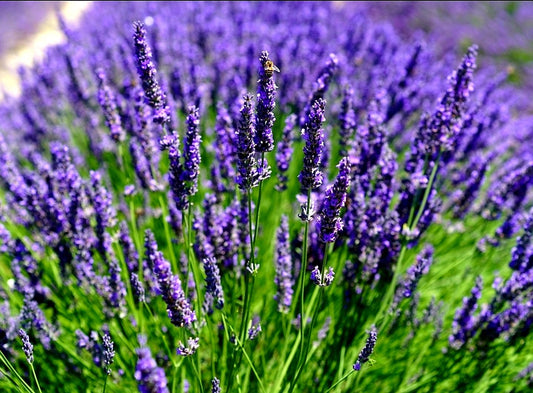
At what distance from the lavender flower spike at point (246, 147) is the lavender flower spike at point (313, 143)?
21 centimetres

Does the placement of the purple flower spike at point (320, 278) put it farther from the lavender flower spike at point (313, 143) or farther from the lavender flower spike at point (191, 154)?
the lavender flower spike at point (191, 154)

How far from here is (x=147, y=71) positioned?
187 cm

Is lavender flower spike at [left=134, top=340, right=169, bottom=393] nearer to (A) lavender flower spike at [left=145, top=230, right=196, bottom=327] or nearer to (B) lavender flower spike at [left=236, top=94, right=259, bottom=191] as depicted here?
(A) lavender flower spike at [left=145, top=230, right=196, bottom=327]

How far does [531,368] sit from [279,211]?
2220 millimetres

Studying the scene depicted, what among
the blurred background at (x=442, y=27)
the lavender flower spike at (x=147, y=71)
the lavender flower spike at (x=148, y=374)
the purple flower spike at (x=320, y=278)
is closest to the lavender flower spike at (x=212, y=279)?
the purple flower spike at (x=320, y=278)

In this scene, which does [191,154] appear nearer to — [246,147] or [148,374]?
[246,147]

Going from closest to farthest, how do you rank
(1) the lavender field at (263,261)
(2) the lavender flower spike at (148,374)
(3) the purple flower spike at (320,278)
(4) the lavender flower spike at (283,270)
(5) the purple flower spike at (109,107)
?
(2) the lavender flower spike at (148,374)
(3) the purple flower spike at (320,278)
(1) the lavender field at (263,261)
(4) the lavender flower spike at (283,270)
(5) the purple flower spike at (109,107)

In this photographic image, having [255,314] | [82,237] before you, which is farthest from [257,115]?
[255,314]

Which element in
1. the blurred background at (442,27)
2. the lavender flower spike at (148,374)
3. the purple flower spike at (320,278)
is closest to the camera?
the lavender flower spike at (148,374)

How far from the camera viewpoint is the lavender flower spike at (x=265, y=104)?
4.73ft

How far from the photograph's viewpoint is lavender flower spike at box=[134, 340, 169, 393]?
49.0 inches

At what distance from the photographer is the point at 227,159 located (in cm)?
298

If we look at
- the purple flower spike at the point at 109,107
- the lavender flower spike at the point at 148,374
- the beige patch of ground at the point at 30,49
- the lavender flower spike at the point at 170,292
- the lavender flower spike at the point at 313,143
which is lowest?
the lavender flower spike at the point at 148,374

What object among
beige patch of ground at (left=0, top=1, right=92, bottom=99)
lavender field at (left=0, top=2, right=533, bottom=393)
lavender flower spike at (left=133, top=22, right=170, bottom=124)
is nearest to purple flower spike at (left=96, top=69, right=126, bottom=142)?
lavender field at (left=0, top=2, right=533, bottom=393)
